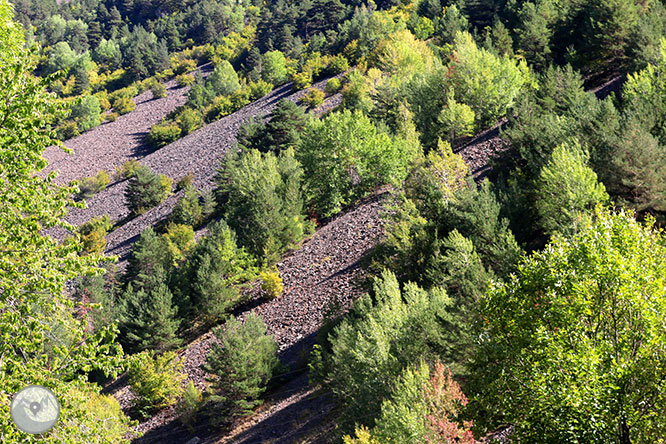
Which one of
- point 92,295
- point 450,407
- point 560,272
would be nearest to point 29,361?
point 560,272

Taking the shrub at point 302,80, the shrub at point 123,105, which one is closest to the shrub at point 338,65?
the shrub at point 302,80

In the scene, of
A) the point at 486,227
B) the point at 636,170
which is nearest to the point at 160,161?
the point at 486,227

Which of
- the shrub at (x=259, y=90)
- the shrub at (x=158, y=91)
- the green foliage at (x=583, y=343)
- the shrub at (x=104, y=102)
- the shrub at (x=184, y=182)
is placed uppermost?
the shrub at (x=104, y=102)

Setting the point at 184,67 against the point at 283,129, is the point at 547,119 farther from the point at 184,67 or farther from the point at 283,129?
the point at 184,67

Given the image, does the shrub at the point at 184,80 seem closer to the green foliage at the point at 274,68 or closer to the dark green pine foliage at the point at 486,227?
the green foliage at the point at 274,68

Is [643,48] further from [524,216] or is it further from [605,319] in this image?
[605,319]

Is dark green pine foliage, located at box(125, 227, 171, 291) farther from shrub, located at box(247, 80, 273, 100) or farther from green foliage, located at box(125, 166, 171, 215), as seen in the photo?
shrub, located at box(247, 80, 273, 100)
